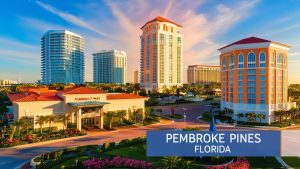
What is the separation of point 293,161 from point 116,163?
22.0m

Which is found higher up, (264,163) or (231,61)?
(231,61)

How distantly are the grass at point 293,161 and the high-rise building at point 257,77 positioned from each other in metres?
27.8

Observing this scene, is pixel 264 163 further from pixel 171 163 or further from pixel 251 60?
pixel 251 60

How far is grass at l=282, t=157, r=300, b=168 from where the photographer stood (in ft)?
89.5

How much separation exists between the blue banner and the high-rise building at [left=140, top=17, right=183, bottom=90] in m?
137

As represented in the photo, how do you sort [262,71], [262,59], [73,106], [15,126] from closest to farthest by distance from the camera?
1. [15,126]
2. [73,106]
3. [262,59]
4. [262,71]

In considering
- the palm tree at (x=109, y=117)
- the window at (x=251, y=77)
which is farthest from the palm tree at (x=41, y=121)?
the window at (x=251, y=77)

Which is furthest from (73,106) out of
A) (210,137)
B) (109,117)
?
(210,137)

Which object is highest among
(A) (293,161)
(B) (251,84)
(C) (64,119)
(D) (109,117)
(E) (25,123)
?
(B) (251,84)

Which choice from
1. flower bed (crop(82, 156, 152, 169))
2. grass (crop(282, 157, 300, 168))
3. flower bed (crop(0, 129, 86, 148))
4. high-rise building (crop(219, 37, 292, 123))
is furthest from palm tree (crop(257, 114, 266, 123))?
flower bed (crop(0, 129, 86, 148))

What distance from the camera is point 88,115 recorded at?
1948 inches

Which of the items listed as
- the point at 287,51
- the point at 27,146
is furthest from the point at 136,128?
the point at 287,51

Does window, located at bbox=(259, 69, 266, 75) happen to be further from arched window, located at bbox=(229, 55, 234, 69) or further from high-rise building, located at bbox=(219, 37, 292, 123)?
arched window, located at bbox=(229, 55, 234, 69)

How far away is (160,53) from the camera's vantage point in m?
155
